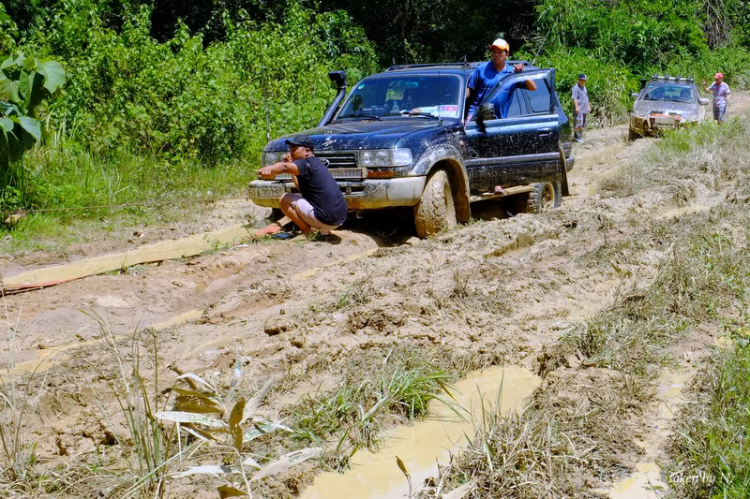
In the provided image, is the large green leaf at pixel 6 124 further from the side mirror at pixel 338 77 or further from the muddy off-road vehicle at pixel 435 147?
the side mirror at pixel 338 77

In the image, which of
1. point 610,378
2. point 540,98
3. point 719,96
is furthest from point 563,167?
point 719,96

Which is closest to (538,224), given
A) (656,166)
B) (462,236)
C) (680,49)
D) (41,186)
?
(462,236)

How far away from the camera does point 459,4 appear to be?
28125 millimetres

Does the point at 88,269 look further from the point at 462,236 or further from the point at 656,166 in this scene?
the point at 656,166

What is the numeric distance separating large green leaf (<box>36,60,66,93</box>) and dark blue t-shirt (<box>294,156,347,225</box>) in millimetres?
3187

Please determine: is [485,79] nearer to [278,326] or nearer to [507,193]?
[507,193]

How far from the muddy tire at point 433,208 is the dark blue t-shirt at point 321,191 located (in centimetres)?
87

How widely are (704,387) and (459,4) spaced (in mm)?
25187

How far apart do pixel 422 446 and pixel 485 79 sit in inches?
239

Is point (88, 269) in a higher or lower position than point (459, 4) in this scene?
lower

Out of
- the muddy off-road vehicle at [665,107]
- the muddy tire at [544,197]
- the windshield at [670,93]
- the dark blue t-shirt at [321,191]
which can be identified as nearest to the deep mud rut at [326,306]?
the dark blue t-shirt at [321,191]

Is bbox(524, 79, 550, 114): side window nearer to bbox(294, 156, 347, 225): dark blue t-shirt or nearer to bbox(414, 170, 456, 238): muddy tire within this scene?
bbox(414, 170, 456, 238): muddy tire

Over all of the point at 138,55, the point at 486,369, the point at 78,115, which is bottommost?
the point at 486,369

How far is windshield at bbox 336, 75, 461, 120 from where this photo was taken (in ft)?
31.2
